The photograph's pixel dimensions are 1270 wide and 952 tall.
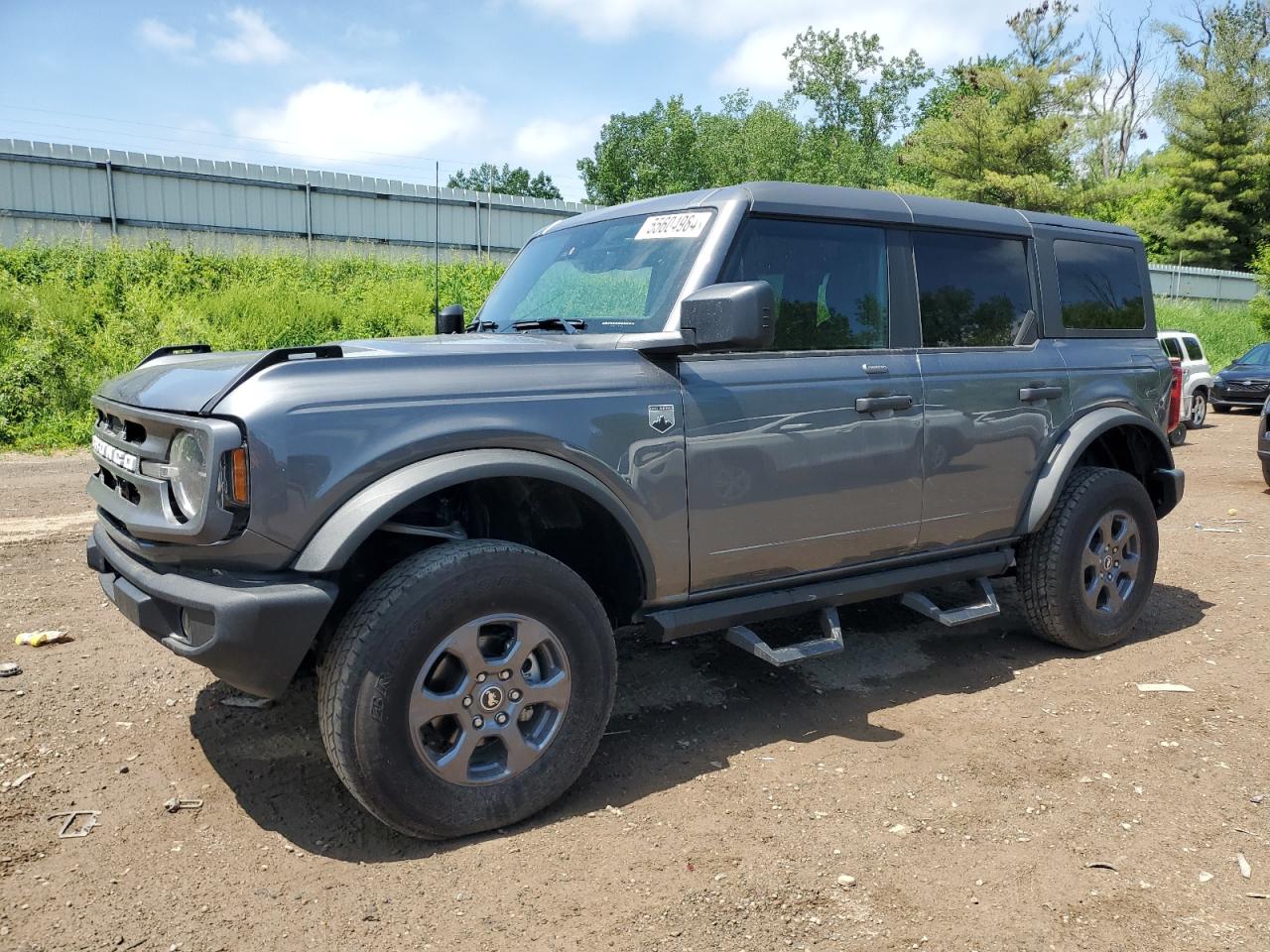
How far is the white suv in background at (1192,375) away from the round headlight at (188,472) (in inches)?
677

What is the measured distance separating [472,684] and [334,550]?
601 millimetres

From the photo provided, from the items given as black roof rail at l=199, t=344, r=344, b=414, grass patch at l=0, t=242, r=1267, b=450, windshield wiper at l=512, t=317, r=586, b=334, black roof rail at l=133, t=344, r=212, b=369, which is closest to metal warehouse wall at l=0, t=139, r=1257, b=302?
grass patch at l=0, t=242, r=1267, b=450

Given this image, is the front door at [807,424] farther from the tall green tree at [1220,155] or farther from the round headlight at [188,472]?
the tall green tree at [1220,155]

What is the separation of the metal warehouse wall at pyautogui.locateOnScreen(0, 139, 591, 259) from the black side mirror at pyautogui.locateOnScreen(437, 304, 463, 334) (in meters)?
14.7

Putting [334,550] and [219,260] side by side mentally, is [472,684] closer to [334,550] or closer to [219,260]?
[334,550]

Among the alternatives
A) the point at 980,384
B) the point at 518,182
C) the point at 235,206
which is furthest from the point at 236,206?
the point at 518,182

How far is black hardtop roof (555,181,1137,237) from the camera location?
3732mm

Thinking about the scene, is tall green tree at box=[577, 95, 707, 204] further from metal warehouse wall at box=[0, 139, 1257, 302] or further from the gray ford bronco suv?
the gray ford bronco suv

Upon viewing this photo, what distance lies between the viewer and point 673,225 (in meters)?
3.76

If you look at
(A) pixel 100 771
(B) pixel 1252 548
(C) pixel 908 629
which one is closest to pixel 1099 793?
(C) pixel 908 629

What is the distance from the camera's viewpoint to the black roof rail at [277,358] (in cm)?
274

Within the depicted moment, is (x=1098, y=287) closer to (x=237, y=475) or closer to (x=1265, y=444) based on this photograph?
(x=237, y=475)

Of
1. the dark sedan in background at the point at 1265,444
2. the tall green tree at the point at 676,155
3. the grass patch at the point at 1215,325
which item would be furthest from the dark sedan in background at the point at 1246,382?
the tall green tree at the point at 676,155

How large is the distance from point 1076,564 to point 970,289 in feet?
4.73
